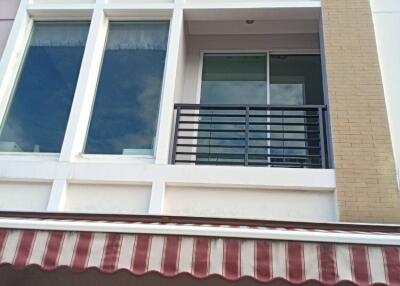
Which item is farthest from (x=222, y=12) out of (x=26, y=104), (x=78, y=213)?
(x=78, y=213)

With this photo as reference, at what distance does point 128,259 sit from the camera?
179 inches

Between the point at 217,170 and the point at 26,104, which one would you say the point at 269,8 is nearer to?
the point at 217,170

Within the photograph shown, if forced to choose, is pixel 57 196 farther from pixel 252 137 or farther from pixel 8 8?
pixel 8 8

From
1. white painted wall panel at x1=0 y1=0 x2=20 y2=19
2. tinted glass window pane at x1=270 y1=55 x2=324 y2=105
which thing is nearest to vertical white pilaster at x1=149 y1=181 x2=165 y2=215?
tinted glass window pane at x1=270 y1=55 x2=324 y2=105

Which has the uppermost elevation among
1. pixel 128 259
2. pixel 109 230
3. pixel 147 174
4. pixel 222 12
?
pixel 222 12

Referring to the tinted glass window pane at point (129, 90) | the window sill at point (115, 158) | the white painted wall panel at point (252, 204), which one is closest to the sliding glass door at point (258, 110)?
the white painted wall panel at point (252, 204)

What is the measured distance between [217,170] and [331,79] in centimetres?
250

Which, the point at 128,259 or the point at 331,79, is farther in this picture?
the point at 331,79

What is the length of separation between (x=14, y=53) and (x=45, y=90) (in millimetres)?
945

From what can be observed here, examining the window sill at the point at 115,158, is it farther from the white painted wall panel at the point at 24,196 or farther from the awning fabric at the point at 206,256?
the awning fabric at the point at 206,256

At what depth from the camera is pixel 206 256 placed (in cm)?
452

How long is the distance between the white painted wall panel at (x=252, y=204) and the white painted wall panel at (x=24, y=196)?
189cm

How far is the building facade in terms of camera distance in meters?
6.12

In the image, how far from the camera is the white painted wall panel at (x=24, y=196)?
6504 millimetres
